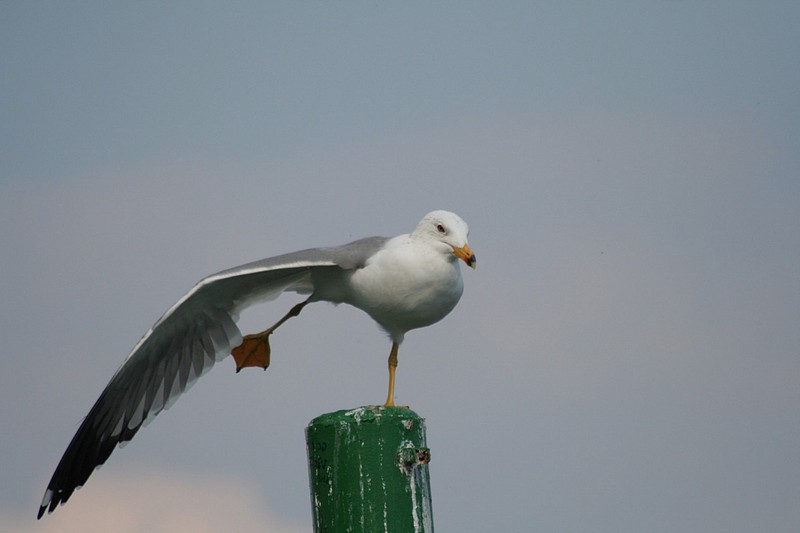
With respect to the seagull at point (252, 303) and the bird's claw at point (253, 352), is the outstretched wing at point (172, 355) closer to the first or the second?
the seagull at point (252, 303)

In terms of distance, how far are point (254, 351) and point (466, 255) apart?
221 centimetres

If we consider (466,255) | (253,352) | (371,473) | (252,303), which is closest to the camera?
(371,473)

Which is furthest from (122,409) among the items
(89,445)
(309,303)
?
(309,303)

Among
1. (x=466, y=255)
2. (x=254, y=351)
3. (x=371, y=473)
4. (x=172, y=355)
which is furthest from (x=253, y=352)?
(x=371, y=473)

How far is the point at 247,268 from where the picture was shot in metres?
6.07

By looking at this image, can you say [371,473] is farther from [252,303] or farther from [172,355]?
[172,355]

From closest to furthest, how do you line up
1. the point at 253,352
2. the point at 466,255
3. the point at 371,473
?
the point at 371,473 < the point at 466,255 < the point at 253,352

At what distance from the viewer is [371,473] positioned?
14.5ft

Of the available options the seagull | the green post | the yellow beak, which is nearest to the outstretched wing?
the seagull

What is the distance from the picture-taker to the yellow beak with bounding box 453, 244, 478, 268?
5.84m

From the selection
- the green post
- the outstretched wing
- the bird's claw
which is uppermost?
the bird's claw

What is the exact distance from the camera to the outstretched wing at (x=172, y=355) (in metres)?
6.42

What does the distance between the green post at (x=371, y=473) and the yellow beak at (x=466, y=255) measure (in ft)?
4.70

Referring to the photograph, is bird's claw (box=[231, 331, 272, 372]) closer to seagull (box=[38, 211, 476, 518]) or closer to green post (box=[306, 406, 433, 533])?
seagull (box=[38, 211, 476, 518])
